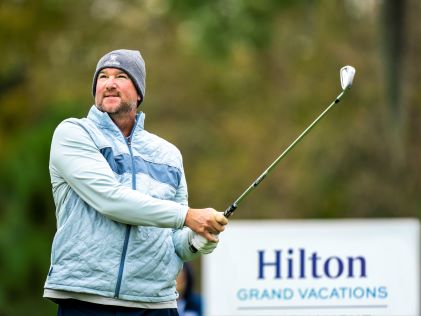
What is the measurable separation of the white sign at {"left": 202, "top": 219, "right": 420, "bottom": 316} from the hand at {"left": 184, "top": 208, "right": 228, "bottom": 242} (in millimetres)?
3078

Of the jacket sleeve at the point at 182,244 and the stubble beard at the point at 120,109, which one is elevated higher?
the stubble beard at the point at 120,109

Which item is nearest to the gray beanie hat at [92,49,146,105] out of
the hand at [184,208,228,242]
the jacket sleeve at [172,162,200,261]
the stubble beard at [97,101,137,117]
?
the stubble beard at [97,101,137,117]

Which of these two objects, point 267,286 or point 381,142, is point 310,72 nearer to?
point 381,142

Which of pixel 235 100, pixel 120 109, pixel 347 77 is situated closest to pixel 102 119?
pixel 120 109

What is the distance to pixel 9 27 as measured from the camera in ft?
88.9

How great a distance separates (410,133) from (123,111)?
1779 cm

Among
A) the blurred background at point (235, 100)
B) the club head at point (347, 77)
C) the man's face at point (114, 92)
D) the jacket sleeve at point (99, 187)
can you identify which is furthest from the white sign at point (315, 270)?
the blurred background at point (235, 100)

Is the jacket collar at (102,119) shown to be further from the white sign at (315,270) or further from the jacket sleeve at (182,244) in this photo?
the white sign at (315,270)

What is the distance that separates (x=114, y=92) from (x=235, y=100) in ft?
80.5

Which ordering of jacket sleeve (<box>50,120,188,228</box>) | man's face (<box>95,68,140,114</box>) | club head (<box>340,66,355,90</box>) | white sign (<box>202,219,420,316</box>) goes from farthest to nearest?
white sign (<box>202,219,420,316</box>), club head (<box>340,66,355,90</box>), man's face (<box>95,68,140,114</box>), jacket sleeve (<box>50,120,188,228</box>)

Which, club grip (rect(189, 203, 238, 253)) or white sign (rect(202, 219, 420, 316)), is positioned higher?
white sign (rect(202, 219, 420, 316))

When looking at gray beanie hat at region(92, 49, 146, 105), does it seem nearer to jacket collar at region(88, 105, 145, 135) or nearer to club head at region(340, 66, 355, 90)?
jacket collar at region(88, 105, 145, 135)

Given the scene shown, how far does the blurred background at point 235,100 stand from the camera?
20.2 metres

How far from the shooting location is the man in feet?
17.1
